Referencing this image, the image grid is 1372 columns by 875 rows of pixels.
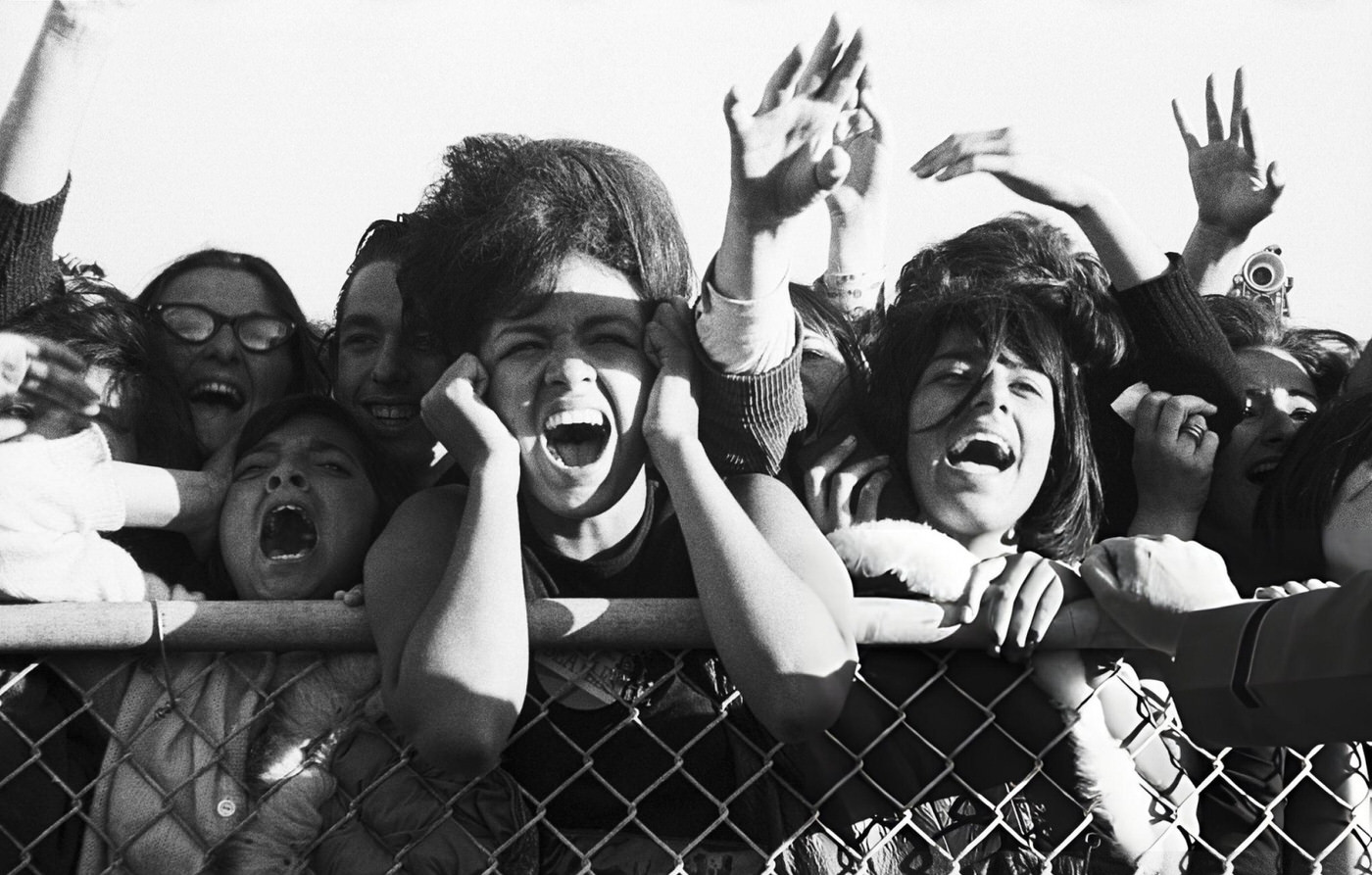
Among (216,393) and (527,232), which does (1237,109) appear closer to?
(527,232)

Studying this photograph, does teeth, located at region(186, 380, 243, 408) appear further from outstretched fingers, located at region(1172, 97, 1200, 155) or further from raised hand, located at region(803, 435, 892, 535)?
outstretched fingers, located at region(1172, 97, 1200, 155)

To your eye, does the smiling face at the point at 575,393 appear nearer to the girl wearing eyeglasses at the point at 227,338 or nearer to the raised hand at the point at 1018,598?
the girl wearing eyeglasses at the point at 227,338

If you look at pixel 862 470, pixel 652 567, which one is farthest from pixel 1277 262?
pixel 652 567

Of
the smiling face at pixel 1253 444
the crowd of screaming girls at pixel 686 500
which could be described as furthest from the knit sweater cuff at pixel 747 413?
the smiling face at pixel 1253 444

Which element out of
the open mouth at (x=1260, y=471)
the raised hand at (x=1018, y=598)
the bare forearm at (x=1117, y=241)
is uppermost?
the bare forearm at (x=1117, y=241)

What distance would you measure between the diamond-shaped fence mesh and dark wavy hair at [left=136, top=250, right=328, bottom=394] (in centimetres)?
71

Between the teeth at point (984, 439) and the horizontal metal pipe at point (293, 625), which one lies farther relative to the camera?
the teeth at point (984, 439)

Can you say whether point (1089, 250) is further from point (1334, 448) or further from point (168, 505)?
point (168, 505)

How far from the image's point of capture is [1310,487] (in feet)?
7.72

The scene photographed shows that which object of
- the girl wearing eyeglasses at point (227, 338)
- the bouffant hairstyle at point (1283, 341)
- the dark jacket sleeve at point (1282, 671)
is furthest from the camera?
the bouffant hairstyle at point (1283, 341)

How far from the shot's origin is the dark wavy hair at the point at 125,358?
244 cm

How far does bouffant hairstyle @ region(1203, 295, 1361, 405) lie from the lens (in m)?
2.68

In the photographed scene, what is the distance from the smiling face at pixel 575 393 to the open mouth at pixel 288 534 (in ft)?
1.11

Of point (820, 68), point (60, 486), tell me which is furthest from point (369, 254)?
point (820, 68)
